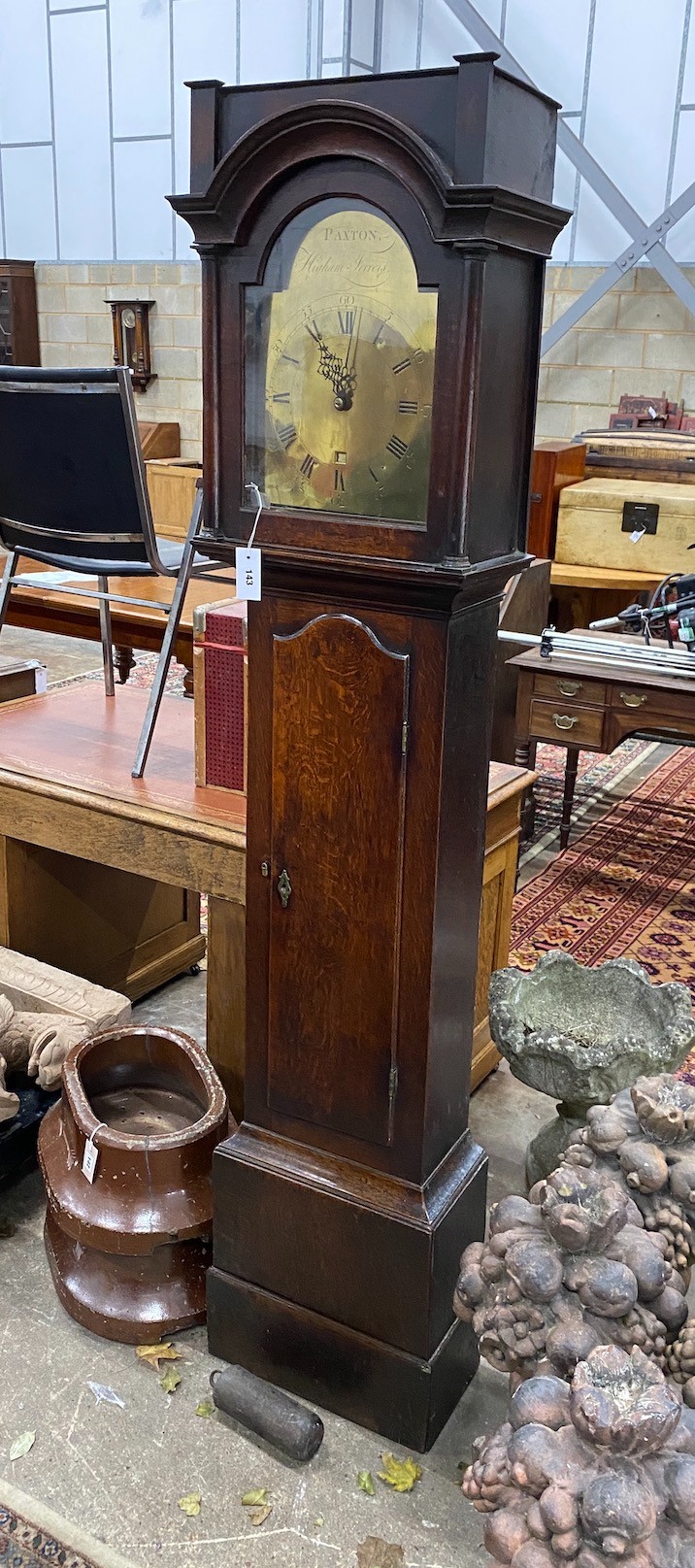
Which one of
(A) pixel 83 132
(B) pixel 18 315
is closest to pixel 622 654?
(A) pixel 83 132

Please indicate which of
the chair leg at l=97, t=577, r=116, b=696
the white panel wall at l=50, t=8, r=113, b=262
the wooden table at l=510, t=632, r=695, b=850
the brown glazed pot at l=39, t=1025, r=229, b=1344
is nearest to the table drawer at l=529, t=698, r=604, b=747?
the wooden table at l=510, t=632, r=695, b=850

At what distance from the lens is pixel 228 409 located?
1.68 m

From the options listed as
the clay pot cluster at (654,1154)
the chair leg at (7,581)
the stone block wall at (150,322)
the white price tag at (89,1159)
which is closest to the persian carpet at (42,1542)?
the white price tag at (89,1159)

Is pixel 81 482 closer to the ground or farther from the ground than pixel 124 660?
farther from the ground

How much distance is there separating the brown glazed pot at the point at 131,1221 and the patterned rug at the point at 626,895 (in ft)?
4.70

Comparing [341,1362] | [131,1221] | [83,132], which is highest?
[83,132]

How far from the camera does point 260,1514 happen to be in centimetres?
175

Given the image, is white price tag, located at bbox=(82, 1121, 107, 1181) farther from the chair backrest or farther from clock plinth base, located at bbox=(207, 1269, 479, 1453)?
the chair backrest

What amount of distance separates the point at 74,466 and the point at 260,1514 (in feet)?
5.84

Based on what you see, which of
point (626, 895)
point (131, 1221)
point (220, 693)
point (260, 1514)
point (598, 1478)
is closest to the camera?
point (598, 1478)

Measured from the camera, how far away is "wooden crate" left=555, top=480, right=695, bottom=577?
5.35 metres

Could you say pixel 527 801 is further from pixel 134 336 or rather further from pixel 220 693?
pixel 134 336

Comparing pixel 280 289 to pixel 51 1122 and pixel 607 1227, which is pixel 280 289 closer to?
pixel 607 1227

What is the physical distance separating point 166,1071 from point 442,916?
0.88 metres
